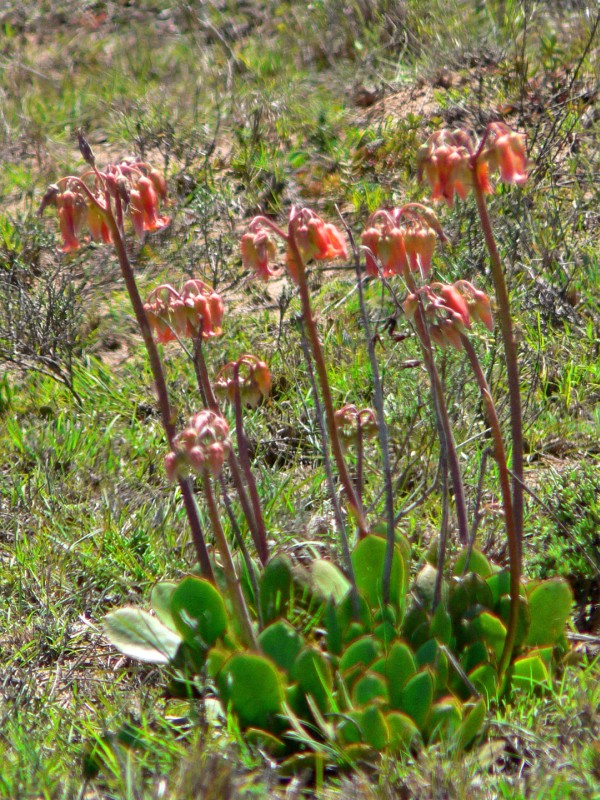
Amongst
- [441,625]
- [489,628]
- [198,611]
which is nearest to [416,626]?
[441,625]

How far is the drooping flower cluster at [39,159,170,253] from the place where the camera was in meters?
2.00

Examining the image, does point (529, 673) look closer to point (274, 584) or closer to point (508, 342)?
point (274, 584)

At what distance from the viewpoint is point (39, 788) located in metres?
1.91

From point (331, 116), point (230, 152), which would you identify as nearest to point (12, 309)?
point (230, 152)

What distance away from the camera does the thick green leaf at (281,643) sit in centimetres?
212

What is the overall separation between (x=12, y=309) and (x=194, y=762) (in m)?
3.00

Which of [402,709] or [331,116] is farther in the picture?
[331,116]

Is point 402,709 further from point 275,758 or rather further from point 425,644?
point 275,758

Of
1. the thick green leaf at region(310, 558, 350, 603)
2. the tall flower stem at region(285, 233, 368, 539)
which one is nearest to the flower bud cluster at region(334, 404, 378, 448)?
the tall flower stem at region(285, 233, 368, 539)

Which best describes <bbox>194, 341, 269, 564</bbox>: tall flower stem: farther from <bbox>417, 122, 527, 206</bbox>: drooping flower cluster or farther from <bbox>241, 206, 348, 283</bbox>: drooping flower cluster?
<bbox>417, 122, 527, 206</bbox>: drooping flower cluster

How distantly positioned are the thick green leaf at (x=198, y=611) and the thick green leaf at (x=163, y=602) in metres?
0.09

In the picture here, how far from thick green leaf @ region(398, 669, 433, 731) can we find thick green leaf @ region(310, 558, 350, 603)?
1.28 feet

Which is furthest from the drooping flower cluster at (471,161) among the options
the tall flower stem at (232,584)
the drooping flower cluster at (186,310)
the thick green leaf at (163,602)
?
the thick green leaf at (163,602)

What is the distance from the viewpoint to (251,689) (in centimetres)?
205
